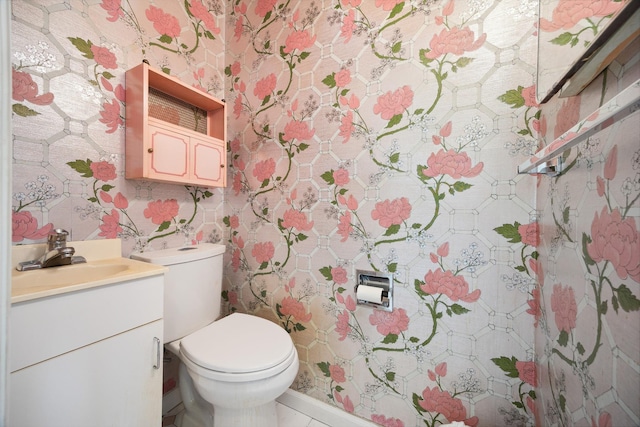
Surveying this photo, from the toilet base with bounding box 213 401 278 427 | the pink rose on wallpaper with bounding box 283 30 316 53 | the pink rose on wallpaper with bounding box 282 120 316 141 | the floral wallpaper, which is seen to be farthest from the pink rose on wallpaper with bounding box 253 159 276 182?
the toilet base with bounding box 213 401 278 427

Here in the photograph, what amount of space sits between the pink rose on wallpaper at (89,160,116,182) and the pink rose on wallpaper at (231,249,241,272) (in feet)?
2.27

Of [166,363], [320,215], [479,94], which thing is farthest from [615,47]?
[166,363]

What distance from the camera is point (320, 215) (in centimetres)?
117

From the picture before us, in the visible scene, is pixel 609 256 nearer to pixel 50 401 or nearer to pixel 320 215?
pixel 320 215

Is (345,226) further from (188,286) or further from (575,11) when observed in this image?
(575,11)

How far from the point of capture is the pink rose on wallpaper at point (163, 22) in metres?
1.15

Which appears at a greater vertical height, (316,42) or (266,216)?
(316,42)

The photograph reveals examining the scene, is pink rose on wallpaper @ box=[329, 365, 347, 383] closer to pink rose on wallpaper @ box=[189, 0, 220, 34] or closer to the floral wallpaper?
the floral wallpaper

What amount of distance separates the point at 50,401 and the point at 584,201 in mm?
1418

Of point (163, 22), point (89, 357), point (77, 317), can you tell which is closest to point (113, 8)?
point (163, 22)

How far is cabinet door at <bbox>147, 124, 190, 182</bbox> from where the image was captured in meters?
1.03

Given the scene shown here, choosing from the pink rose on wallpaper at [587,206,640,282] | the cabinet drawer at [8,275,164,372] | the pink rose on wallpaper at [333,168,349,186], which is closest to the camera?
the pink rose on wallpaper at [587,206,640,282]

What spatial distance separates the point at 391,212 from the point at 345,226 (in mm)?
220

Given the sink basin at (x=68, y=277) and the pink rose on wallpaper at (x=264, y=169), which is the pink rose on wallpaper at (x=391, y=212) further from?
the sink basin at (x=68, y=277)
